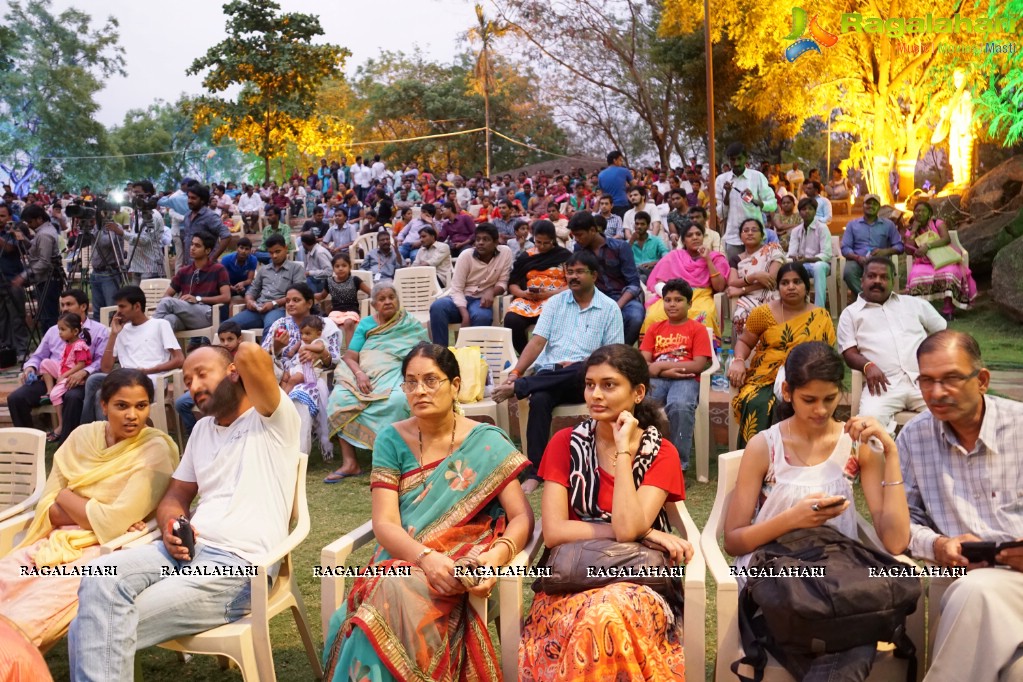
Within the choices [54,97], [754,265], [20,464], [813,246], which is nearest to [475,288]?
[754,265]

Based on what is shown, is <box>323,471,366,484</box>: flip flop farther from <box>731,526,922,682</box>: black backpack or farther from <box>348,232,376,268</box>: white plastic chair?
<box>348,232,376,268</box>: white plastic chair

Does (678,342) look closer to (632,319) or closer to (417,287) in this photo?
(632,319)

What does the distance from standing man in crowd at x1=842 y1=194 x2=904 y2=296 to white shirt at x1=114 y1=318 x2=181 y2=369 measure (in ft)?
18.5

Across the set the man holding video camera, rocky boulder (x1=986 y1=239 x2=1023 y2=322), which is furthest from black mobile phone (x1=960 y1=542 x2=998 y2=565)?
the man holding video camera

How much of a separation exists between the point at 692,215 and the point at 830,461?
17.8 feet

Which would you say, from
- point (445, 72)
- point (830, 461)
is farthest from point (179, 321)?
point (445, 72)

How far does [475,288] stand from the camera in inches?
297

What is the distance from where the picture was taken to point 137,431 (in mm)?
3395

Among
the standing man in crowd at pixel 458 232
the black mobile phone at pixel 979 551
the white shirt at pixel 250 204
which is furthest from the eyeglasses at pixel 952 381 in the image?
the white shirt at pixel 250 204

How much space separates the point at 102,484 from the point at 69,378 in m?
3.29

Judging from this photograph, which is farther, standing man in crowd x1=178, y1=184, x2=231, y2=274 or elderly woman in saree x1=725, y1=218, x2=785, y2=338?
standing man in crowd x1=178, y1=184, x2=231, y2=274

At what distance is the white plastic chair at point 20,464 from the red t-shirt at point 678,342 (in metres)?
3.06

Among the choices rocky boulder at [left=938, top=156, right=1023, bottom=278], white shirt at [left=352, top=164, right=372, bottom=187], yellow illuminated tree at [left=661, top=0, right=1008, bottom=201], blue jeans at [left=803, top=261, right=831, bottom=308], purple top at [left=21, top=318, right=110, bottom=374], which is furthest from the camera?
white shirt at [left=352, top=164, right=372, bottom=187]

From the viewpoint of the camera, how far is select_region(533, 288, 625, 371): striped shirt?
527 cm
